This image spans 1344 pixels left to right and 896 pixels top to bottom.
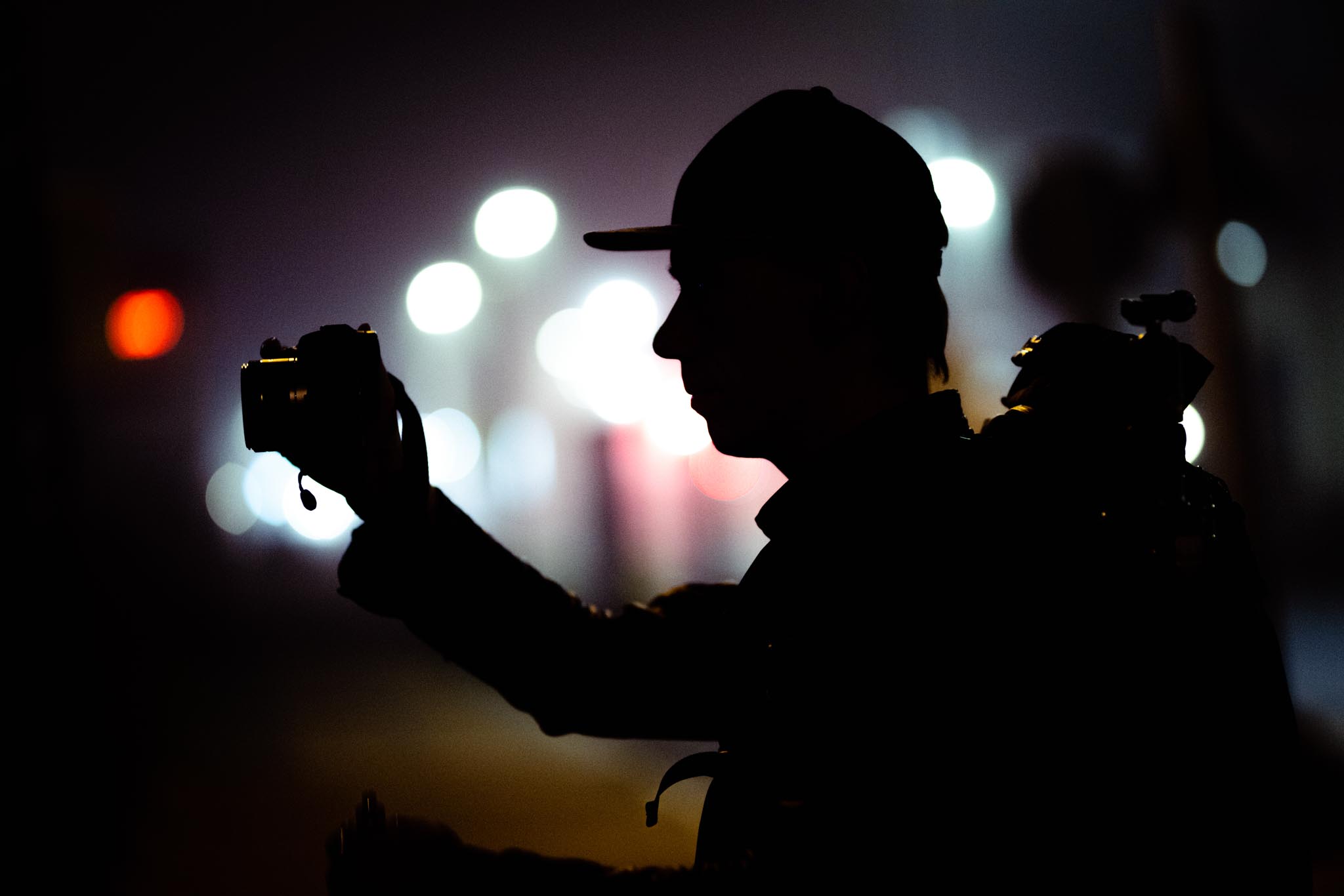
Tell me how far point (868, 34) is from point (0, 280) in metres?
2.68

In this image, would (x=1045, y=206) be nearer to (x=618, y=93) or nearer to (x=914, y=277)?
(x=618, y=93)

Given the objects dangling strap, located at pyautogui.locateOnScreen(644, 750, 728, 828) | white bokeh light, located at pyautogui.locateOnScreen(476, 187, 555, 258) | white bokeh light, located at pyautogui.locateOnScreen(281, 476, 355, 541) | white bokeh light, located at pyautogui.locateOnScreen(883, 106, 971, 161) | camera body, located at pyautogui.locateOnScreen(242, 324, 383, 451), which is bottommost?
white bokeh light, located at pyautogui.locateOnScreen(281, 476, 355, 541)

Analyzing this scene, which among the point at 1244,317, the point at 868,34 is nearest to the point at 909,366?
the point at 868,34

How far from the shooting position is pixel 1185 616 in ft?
2.62

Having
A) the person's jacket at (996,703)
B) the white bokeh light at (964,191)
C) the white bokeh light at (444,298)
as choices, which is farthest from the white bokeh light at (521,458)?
the person's jacket at (996,703)

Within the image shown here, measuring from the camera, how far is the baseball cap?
3.35ft

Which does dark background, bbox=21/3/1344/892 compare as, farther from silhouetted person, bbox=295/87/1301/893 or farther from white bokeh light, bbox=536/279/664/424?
silhouetted person, bbox=295/87/1301/893

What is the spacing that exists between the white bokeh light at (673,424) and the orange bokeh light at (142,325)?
2.38 meters

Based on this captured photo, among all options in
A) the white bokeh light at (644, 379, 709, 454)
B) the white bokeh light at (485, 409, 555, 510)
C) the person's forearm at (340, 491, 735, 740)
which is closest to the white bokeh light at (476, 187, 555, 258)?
the white bokeh light at (485, 409, 555, 510)

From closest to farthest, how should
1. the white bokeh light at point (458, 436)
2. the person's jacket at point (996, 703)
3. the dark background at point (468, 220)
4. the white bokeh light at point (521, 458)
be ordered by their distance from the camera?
the person's jacket at point (996, 703), the dark background at point (468, 220), the white bokeh light at point (458, 436), the white bokeh light at point (521, 458)

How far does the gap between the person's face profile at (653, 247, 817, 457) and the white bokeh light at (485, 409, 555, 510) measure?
112 inches

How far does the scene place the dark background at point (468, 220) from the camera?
2396 mm

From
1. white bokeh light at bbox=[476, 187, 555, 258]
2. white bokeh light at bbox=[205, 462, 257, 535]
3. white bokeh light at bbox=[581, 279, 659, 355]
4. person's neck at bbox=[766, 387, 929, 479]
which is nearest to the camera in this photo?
person's neck at bbox=[766, 387, 929, 479]

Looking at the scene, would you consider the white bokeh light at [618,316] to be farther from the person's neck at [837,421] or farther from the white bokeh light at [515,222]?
the person's neck at [837,421]
